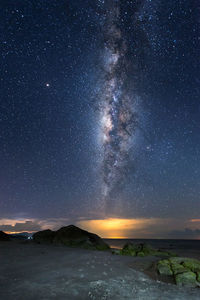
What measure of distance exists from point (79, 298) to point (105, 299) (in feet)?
3.50

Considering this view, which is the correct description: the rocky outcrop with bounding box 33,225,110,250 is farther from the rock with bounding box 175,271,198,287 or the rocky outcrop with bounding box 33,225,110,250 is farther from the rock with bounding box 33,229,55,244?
the rock with bounding box 175,271,198,287

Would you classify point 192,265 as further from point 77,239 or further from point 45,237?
point 45,237

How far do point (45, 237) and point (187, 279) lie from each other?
25.3m

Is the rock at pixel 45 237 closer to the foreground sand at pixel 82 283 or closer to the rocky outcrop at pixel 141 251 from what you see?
the rocky outcrop at pixel 141 251

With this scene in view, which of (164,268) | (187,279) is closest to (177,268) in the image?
(164,268)

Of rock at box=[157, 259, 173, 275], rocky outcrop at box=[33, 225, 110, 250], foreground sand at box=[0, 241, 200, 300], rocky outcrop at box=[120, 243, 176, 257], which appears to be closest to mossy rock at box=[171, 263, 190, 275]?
rock at box=[157, 259, 173, 275]

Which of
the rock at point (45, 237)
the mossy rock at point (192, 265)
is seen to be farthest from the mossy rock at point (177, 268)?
the rock at point (45, 237)

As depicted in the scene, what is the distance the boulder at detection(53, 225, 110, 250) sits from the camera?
94.9 ft

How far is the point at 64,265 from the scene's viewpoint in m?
14.8

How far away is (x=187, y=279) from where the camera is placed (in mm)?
12148

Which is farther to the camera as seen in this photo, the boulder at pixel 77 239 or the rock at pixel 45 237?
the rock at pixel 45 237

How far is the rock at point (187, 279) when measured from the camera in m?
11.7

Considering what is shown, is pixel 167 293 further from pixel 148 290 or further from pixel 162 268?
pixel 162 268

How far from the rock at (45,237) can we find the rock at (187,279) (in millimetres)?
22670
